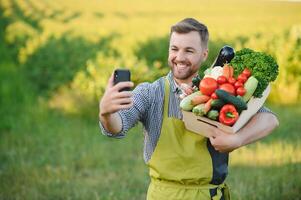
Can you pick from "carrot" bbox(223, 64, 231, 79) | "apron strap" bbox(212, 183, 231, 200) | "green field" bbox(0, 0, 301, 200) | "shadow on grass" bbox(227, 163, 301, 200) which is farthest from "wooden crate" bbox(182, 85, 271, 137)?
"shadow on grass" bbox(227, 163, 301, 200)

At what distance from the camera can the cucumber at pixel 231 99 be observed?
10.3ft

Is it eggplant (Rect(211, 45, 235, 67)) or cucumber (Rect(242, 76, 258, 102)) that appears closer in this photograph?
cucumber (Rect(242, 76, 258, 102))

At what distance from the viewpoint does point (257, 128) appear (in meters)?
3.37

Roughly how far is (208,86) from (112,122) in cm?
48

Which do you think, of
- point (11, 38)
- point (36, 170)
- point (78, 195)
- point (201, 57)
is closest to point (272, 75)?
point (201, 57)

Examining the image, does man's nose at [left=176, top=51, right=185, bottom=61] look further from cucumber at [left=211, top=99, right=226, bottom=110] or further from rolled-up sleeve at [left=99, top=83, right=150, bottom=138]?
cucumber at [left=211, top=99, right=226, bottom=110]

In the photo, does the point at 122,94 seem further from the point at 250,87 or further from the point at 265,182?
the point at 265,182

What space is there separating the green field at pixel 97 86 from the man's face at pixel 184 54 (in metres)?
2.07

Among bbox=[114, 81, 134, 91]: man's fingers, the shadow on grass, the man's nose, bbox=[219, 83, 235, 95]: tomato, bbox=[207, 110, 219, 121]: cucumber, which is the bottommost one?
the shadow on grass

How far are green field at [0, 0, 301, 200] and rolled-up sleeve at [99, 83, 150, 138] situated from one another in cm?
208

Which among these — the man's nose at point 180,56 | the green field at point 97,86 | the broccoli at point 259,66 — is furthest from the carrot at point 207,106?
the green field at point 97,86

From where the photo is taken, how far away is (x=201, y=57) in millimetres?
3576

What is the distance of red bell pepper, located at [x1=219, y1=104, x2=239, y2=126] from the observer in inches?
124

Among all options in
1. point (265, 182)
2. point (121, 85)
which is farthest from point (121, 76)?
point (265, 182)
